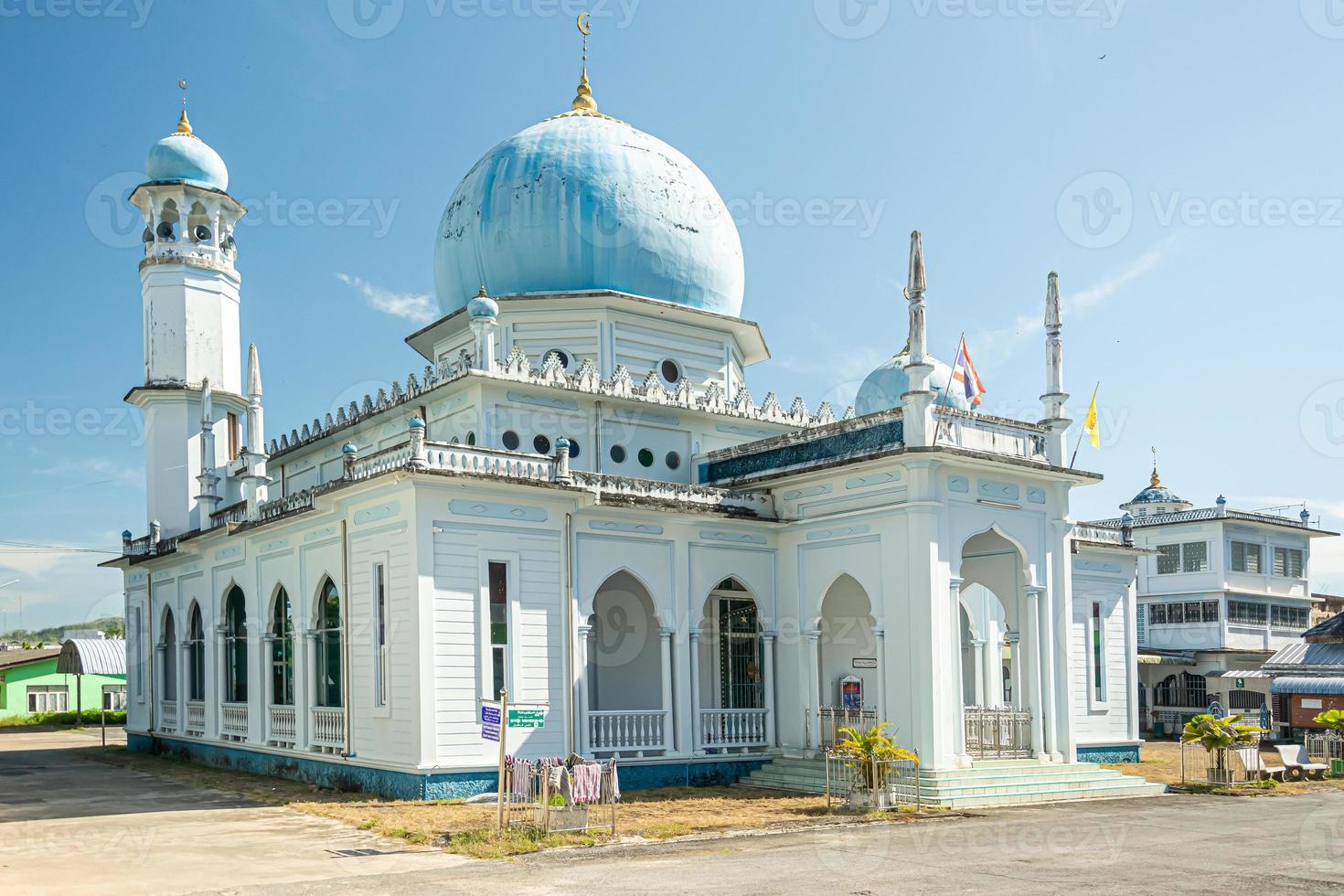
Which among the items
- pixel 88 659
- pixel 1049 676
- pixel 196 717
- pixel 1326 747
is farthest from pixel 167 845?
pixel 88 659

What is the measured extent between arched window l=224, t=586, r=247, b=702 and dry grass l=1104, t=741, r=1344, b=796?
20.0 metres

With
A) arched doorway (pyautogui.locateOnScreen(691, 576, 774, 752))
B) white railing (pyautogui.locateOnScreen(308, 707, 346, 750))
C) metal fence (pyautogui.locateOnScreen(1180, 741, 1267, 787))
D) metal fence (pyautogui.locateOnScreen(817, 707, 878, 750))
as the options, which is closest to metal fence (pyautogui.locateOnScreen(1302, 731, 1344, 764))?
metal fence (pyautogui.locateOnScreen(1180, 741, 1267, 787))

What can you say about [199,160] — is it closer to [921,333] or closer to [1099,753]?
[921,333]

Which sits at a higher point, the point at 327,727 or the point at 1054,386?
the point at 1054,386

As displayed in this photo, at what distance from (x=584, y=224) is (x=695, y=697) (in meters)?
11.4

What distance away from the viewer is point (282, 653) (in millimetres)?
27812

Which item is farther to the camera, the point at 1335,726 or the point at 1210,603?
the point at 1210,603

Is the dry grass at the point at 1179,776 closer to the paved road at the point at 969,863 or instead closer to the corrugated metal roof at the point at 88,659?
the paved road at the point at 969,863

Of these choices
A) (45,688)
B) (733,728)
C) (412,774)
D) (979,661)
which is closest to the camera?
(412,774)

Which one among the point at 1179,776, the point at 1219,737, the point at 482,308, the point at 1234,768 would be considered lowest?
the point at 1179,776

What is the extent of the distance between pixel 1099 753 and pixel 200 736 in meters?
22.1

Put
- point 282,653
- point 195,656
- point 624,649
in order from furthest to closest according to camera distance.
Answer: point 195,656, point 282,653, point 624,649

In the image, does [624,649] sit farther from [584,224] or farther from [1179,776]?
[1179,776]

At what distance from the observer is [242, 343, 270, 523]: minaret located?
1105 inches
